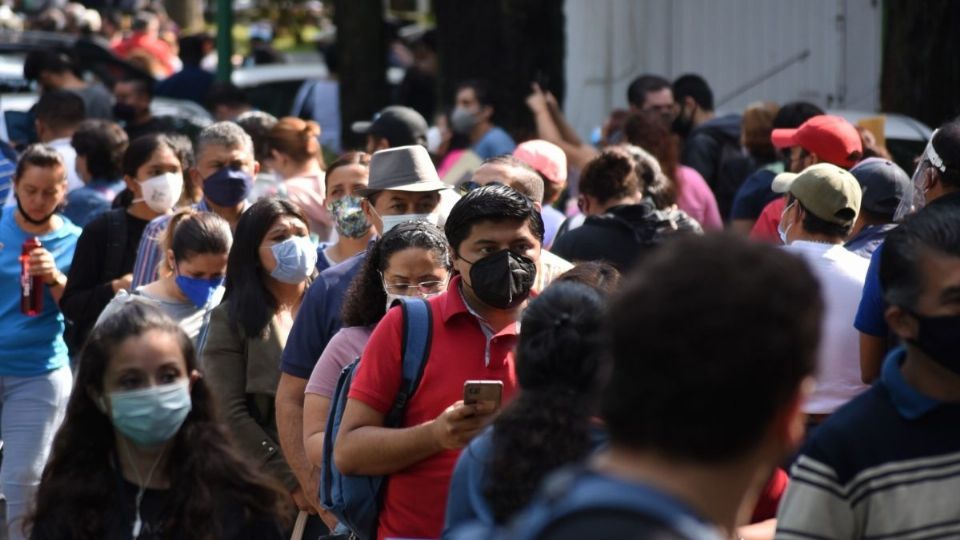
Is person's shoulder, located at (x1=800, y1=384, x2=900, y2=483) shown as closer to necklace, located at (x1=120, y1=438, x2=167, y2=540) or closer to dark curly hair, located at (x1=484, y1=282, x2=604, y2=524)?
dark curly hair, located at (x1=484, y1=282, x2=604, y2=524)

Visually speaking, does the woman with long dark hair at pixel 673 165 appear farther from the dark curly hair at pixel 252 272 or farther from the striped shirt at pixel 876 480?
the striped shirt at pixel 876 480

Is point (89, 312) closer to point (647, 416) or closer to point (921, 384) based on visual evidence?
point (921, 384)

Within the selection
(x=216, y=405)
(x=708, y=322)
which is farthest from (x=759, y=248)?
(x=216, y=405)

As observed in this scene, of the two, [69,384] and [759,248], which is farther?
[69,384]

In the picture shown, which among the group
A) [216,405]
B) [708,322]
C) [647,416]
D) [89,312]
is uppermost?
[708,322]

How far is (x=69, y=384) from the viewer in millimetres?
7926

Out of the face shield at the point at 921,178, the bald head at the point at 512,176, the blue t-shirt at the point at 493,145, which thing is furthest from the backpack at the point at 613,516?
the blue t-shirt at the point at 493,145

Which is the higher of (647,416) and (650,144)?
(647,416)

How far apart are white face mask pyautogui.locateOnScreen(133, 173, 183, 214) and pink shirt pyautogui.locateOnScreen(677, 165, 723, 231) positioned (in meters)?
2.78

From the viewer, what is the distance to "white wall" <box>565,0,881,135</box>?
1586 centimetres

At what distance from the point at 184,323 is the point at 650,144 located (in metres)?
3.38

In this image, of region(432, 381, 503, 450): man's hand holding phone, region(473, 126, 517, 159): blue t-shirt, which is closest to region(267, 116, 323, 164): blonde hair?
region(473, 126, 517, 159): blue t-shirt

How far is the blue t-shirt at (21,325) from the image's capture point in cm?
776

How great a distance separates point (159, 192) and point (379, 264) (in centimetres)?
311
